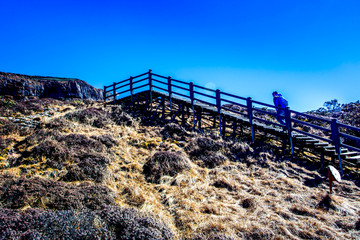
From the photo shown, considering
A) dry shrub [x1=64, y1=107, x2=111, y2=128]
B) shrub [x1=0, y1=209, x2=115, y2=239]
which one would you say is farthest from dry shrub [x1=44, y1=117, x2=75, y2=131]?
shrub [x1=0, y1=209, x2=115, y2=239]

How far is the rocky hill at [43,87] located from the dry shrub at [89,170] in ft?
46.5

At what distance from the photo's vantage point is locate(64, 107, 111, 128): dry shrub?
11.6 m

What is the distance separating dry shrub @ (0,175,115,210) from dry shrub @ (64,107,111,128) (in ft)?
19.2

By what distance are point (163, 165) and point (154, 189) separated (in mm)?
1334

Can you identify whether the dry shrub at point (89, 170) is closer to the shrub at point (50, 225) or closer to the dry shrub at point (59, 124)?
the shrub at point (50, 225)

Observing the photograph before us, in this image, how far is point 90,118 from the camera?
1212 centimetres

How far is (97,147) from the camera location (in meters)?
8.75

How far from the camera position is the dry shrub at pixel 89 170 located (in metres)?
6.66

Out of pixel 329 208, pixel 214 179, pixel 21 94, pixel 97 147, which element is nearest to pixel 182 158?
pixel 214 179

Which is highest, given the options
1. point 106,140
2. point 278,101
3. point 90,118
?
point 278,101

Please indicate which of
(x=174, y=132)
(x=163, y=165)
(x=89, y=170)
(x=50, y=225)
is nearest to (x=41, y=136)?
(x=89, y=170)

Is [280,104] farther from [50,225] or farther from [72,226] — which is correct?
[50,225]

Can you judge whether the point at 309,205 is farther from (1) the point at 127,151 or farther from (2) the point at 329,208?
(1) the point at 127,151

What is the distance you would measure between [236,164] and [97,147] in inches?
220
